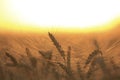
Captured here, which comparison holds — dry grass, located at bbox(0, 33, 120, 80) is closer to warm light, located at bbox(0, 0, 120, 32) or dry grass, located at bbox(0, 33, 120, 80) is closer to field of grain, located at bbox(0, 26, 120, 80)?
field of grain, located at bbox(0, 26, 120, 80)

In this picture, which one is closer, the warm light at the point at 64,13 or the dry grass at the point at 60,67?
the dry grass at the point at 60,67

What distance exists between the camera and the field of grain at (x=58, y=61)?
3.65 feet

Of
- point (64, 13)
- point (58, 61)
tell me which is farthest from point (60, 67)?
point (64, 13)

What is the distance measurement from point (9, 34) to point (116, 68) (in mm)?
666

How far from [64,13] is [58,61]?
0.67 metres

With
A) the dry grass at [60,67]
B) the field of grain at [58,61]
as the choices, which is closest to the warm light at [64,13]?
the field of grain at [58,61]

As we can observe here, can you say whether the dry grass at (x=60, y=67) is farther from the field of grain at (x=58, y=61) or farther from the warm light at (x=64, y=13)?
the warm light at (x=64, y=13)

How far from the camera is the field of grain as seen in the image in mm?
1112

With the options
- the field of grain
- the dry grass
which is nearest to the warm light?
the field of grain

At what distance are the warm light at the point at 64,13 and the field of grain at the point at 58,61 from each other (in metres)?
0.26

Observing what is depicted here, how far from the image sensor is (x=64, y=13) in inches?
71.8

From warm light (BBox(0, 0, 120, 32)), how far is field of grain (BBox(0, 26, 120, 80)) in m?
0.26

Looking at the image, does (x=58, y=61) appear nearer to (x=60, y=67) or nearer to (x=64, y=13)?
(x=60, y=67)

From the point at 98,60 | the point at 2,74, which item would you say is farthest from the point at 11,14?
the point at 98,60
